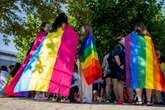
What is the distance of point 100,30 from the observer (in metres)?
24.8

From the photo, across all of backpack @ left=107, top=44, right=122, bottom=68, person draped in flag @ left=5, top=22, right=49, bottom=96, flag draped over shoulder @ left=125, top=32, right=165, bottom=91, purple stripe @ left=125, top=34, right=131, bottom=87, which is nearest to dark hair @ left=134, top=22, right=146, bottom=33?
flag draped over shoulder @ left=125, top=32, right=165, bottom=91

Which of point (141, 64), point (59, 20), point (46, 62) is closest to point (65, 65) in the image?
point (46, 62)

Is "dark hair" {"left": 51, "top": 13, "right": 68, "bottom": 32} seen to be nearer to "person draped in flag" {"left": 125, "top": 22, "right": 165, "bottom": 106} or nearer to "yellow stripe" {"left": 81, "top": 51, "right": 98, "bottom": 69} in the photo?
"yellow stripe" {"left": 81, "top": 51, "right": 98, "bottom": 69}

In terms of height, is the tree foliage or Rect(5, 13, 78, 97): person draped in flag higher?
the tree foliage

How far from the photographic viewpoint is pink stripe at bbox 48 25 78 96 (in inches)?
385

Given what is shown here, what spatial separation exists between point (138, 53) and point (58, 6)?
31.4ft

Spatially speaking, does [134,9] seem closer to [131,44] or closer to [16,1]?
[16,1]

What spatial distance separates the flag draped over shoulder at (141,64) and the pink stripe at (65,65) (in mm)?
1158

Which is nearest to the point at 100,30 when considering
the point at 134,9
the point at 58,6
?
the point at 134,9

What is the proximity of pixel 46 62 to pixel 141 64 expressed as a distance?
195 cm

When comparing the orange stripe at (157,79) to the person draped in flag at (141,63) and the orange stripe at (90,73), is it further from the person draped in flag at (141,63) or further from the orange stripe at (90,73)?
the orange stripe at (90,73)

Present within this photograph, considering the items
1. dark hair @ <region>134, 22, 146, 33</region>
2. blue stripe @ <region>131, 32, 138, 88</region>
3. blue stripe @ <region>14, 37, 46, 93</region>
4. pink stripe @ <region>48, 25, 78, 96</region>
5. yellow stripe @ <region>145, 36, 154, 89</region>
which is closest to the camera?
pink stripe @ <region>48, 25, 78, 96</region>

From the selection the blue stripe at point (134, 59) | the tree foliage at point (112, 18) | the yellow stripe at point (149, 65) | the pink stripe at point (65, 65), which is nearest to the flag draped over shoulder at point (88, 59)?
the pink stripe at point (65, 65)

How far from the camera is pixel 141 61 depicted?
10.3 metres
